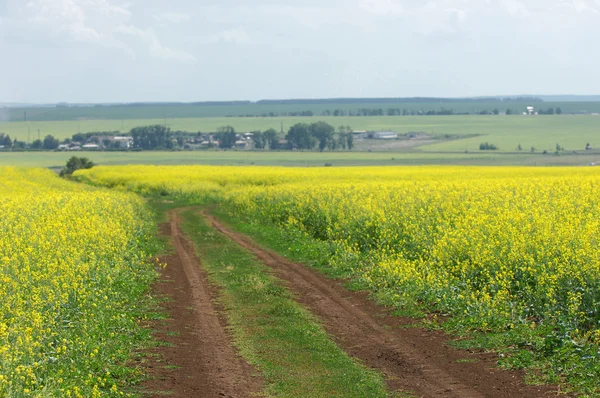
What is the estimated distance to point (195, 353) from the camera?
36.7 ft

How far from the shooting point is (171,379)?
32.4 feet

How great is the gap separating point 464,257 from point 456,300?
2254mm

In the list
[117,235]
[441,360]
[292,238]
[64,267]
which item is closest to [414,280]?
[441,360]

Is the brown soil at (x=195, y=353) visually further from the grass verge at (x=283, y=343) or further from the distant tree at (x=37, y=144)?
the distant tree at (x=37, y=144)

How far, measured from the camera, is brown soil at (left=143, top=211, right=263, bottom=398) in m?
9.51

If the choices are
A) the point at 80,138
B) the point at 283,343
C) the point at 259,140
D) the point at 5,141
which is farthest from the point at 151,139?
the point at 283,343

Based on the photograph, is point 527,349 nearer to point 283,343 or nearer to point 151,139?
point 283,343

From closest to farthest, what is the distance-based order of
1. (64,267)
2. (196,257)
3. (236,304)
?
(64,267), (236,304), (196,257)

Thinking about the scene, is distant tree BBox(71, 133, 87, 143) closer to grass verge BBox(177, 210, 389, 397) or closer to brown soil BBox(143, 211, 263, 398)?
grass verge BBox(177, 210, 389, 397)

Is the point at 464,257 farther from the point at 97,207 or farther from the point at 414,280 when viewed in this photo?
the point at 97,207

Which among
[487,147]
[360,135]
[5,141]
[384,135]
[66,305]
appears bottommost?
[487,147]

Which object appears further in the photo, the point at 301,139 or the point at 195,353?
the point at 301,139

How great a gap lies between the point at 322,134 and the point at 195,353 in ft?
434

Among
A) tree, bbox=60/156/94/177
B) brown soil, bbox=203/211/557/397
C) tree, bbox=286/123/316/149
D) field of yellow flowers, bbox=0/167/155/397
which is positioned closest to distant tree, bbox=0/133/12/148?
tree, bbox=286/123/316/149
